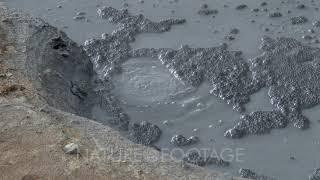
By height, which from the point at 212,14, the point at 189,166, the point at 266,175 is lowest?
the point at 266,175

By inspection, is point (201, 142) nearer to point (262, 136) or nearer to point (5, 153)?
point (262, 136)

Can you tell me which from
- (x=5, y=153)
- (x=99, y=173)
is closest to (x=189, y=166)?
(x=99, y=173)

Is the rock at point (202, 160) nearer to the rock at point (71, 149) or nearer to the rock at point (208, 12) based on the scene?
the rock at point (71, 149)

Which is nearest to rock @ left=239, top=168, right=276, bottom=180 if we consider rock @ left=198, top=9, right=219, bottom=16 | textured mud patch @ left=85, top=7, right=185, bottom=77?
textured mud patch @ left=85, top=7, right=185, bottom=77

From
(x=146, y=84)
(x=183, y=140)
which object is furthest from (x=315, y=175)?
(x=146, y=84)

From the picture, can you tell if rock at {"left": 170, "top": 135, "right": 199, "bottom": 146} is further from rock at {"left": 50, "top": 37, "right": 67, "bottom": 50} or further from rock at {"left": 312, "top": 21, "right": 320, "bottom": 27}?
rock at {"left": 312, "top": 21, "right": 320, "bottom": 27}

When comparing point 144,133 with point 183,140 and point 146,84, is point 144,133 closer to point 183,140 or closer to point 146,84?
point 183,140
